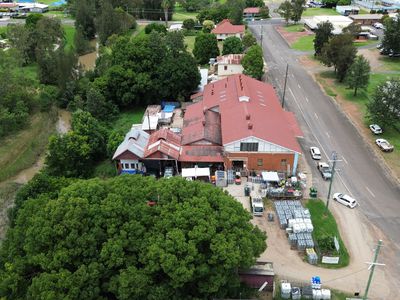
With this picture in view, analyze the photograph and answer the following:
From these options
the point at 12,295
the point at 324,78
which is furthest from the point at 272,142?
the point at 324,78

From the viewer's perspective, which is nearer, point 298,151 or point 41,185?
point 41,185

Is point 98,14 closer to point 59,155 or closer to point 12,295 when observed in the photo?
point 59,155

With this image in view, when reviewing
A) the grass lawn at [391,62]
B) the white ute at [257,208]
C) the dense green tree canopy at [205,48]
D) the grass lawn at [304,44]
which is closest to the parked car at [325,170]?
the white ute at [257,208]

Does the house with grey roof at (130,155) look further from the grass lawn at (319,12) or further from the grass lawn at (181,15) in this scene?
the grass lawn at (319,12)

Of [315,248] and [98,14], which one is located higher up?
[98,14]

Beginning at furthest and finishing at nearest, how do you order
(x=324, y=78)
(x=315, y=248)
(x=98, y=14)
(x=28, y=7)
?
(x=28, y=7), (x=98, y=14), (x=324, y=78), (x=315, y=248)

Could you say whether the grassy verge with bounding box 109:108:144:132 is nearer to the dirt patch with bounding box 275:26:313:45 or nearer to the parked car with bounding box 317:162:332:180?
the parked car with bounding box 317:162:332:180

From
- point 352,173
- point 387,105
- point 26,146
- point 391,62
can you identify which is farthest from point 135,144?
point 391,62
